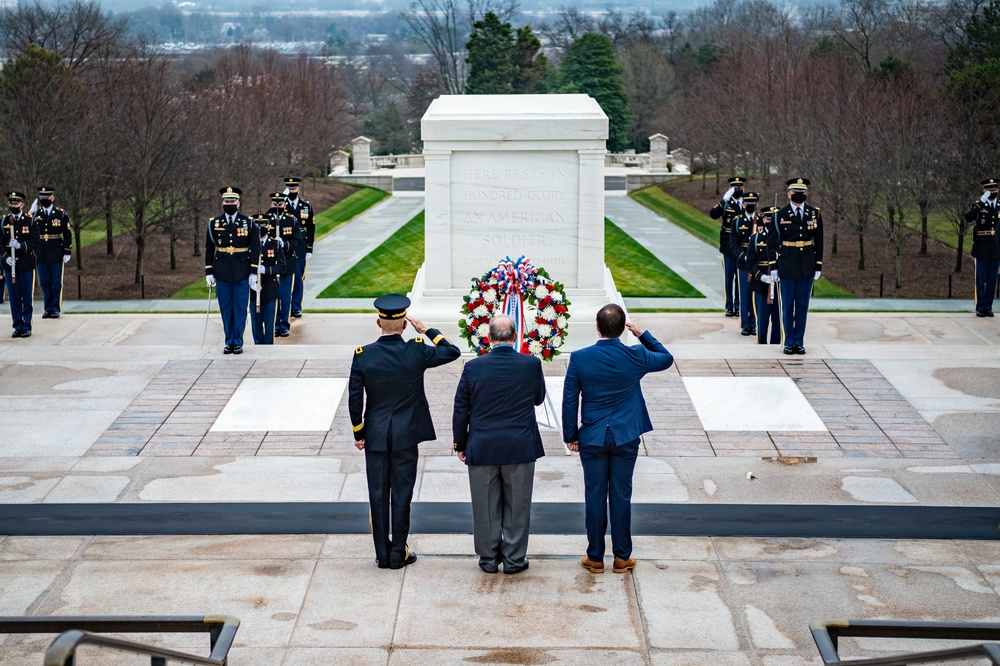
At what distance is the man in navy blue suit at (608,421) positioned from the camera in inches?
292

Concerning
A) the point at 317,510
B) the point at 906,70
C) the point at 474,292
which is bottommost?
the point at 317,510

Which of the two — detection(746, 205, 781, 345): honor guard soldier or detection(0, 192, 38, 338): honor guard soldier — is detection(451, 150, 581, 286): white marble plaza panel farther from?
detection(0, 192, 38, 338): honor guard soldier

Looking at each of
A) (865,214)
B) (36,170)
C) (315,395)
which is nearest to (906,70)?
(865,214)

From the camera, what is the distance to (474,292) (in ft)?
34.3

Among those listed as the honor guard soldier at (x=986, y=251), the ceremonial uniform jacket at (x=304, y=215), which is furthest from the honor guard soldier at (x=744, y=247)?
the ceremonial uniform jacket at (x=304, y=215)

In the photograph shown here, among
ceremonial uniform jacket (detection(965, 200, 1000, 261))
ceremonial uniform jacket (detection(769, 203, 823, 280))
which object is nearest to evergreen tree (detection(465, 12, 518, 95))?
ceremonial uniform jacket (detection(965, 200, 1000, 261))

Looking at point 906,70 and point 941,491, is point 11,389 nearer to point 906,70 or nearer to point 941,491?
point 941,491

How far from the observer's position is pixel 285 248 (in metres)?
15.5

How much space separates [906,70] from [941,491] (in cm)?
2489

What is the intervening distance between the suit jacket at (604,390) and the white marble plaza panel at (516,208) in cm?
627

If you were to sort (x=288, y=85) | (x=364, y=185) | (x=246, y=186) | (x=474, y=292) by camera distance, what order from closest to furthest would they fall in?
(x=474, y=292) → (x=246, y=186) → (x=288, y=85) → (x=364, y=185)

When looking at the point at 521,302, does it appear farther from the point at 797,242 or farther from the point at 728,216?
the point at 728,216

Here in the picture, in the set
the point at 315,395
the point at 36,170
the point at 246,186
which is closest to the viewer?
the point at 315,395

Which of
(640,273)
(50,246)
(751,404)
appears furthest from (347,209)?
(751,404)
